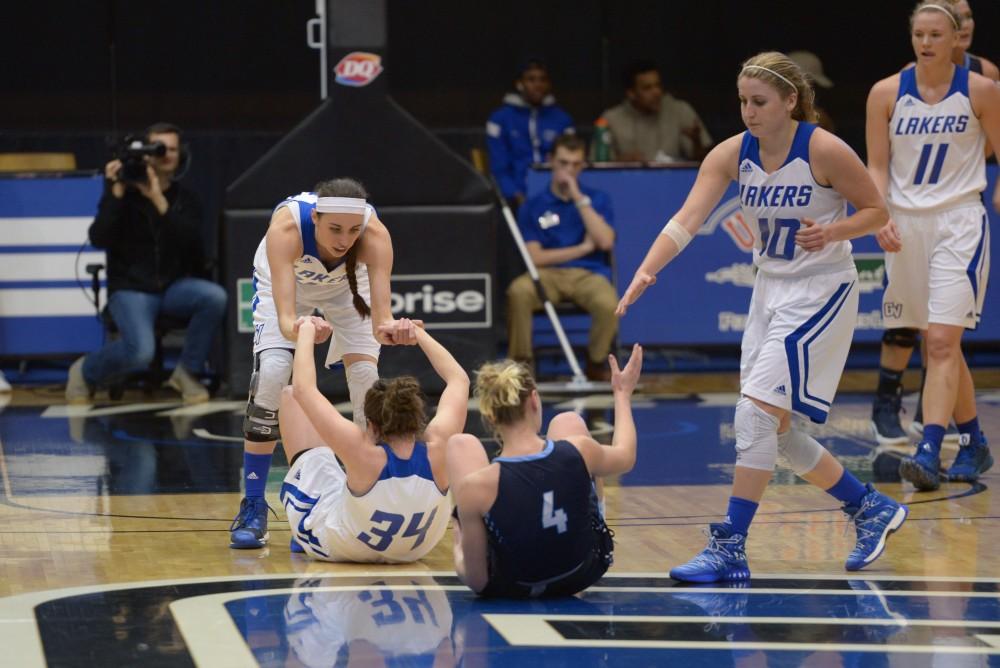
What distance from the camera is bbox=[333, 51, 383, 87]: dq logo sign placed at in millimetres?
9938

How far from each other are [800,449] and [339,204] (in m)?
1.84

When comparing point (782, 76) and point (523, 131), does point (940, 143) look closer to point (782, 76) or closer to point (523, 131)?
point (782, 76)

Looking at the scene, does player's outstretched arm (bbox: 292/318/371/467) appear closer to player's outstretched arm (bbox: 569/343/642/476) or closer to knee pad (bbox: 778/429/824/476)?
player's outstretched arm (bbox: 569/343/642/476)

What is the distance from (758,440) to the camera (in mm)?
5375

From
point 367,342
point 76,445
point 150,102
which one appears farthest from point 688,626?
point 150,102

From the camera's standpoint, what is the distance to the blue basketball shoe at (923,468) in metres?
6.88

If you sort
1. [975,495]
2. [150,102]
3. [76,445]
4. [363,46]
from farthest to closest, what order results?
[150,102], [363,46], [76,445], [975,495]

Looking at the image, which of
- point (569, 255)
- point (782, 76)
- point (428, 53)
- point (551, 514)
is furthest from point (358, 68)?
point (551, 514)

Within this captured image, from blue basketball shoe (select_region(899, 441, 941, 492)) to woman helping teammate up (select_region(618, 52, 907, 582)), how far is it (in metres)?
1.35

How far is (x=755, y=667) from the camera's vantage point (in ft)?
13.9

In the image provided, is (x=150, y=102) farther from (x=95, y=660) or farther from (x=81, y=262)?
(x=95, y=660)

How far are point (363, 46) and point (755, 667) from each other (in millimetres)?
6483

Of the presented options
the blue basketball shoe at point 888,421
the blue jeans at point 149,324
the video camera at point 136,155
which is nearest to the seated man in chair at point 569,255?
the blue jeans at point 149,324

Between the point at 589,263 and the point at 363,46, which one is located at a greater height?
the point at 363,46
